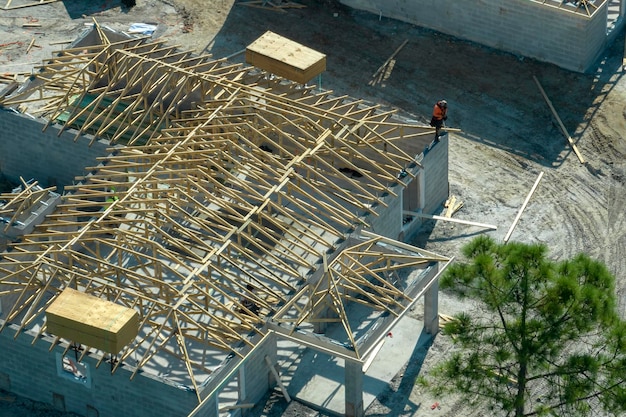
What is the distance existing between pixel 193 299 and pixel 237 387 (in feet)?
10.4

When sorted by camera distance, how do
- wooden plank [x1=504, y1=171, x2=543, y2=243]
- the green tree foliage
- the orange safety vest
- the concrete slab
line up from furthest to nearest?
wooden plank [x1=504, y1=171, x2=543, y2=243], the orange safety vest, the concrete slab, the green tree foliage

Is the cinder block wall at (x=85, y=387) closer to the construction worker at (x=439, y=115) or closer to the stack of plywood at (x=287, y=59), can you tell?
the construction worker at (x=439, y=115)

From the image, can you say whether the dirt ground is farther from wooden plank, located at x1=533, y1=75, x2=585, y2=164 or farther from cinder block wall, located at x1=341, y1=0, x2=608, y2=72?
cinder block wall, located at x1=341, y1=0, x2=608, y2=72

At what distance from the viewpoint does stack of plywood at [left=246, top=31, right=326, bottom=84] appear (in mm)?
62219

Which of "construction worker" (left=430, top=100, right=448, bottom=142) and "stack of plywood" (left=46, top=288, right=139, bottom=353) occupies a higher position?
"construction worker" (left=430, top=100, right=448, bottom=142)

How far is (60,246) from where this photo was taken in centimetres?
5469

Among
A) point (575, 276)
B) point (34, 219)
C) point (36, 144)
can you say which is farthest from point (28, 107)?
point (575, 276)

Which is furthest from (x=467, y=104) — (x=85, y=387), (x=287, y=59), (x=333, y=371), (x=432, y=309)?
(x=85, y=387)

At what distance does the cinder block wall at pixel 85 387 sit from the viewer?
166ft

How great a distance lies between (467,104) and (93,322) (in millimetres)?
22505

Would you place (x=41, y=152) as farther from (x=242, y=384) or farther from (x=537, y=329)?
(x=537, y=329)

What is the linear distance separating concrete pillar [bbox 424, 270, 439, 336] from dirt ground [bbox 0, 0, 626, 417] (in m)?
0.46

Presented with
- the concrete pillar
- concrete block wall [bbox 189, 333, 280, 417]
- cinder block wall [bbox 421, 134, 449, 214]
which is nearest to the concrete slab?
the concrete pillar

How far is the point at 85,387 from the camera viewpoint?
5231cm
